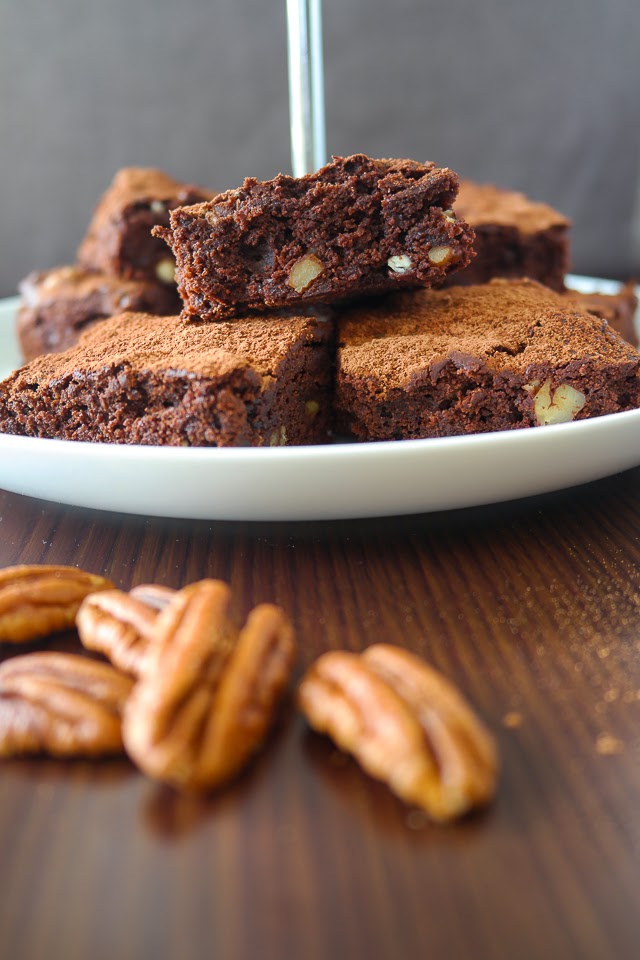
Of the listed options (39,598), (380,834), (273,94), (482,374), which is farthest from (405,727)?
(273,94)

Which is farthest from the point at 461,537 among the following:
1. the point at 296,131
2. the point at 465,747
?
the point at 296,131

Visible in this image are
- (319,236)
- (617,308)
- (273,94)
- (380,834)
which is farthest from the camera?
(273,94)

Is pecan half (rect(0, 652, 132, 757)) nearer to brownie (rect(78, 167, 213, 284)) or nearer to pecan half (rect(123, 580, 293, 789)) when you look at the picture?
pecan half (rect(123, 580, 293, 789))

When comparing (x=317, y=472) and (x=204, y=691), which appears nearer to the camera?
(x=204, y=691)

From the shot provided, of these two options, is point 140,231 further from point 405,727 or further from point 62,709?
point 405,727

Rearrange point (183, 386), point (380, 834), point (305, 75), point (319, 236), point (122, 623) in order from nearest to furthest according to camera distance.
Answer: point (380, 834), point (122, 623), point (183, 386), point (319, 236), point (305, 75)

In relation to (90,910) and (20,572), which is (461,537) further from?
(90,910)

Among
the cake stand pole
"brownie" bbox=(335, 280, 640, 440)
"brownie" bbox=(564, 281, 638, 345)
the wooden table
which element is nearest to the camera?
the wooden table

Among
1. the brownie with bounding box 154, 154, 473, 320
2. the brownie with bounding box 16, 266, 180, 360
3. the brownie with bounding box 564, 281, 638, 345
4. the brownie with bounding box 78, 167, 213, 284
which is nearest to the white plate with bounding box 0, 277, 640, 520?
the brownie with bounding box 154, 154, 473, 320
